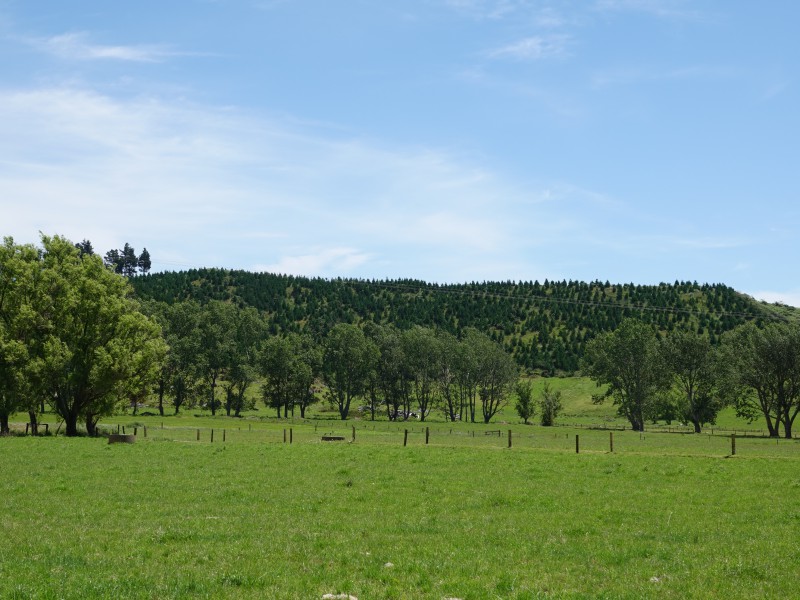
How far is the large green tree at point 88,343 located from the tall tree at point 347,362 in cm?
8137

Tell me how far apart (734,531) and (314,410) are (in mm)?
155636

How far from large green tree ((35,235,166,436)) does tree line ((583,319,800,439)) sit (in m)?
78.2

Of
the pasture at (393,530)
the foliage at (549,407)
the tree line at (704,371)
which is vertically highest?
the tree line at (704,371)

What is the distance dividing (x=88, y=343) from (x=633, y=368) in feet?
281

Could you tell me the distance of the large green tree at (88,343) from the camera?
6122 cm

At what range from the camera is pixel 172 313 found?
150 meters

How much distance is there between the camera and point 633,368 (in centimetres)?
11775

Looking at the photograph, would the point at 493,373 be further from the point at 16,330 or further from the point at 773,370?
the point at 16,330

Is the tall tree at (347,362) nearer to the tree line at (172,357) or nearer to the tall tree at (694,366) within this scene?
the tree line at (172,357)

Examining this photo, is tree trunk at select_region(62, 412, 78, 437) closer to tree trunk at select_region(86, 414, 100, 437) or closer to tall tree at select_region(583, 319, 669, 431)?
tree trunk at select_region(86, 414, 100, 437)

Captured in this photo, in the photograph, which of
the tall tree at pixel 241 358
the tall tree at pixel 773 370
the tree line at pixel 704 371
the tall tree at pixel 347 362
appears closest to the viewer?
the tall tree at pixel 773 370

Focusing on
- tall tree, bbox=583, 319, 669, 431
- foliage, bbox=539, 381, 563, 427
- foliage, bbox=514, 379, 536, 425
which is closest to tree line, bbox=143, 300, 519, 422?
foliage, bbox=514, 379, 536, 425

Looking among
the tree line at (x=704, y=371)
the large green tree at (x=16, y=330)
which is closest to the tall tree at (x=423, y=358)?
the tree line at (x=704, y=371)

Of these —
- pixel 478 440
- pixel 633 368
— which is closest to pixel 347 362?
pixel 633 368
